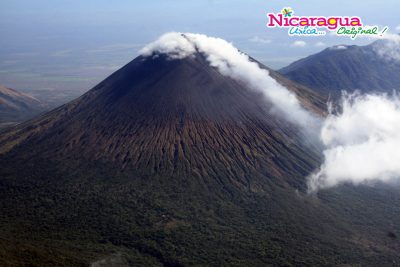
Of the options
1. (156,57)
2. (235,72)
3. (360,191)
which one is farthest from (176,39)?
(360,191)

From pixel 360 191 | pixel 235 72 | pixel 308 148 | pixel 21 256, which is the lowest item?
pixel 21 256

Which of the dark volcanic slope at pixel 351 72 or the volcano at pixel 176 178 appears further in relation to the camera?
the dark volcanic slope at pixel 351 72

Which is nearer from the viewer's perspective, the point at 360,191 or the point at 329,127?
the point at 360,191

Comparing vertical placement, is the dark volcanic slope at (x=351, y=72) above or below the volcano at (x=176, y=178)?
above

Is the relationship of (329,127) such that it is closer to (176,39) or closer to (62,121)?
(176,39)

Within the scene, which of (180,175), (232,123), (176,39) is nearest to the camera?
(180,175)
